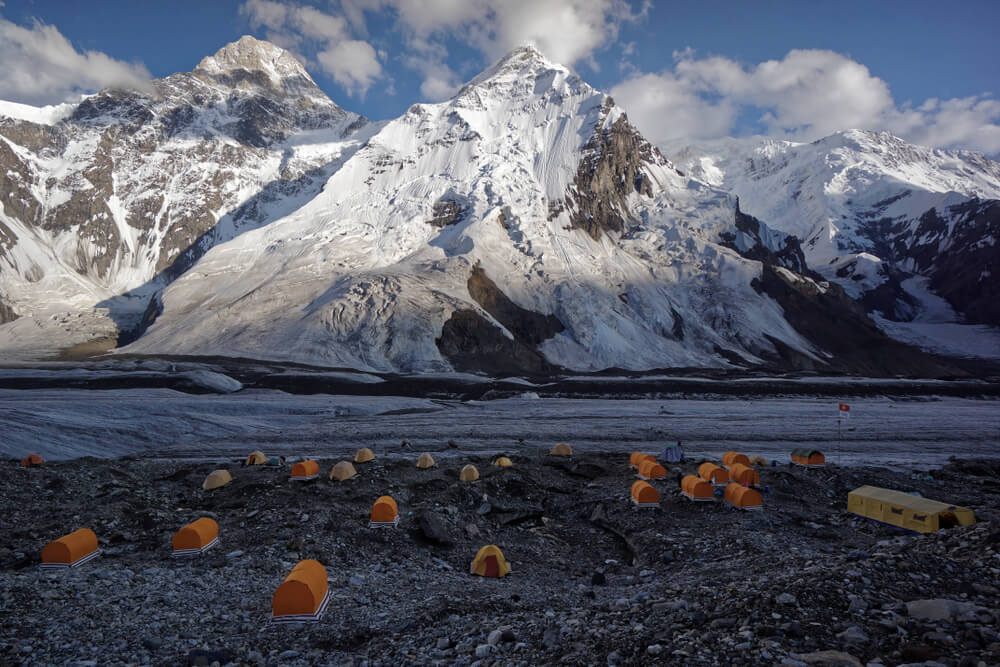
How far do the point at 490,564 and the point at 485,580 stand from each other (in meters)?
0.44

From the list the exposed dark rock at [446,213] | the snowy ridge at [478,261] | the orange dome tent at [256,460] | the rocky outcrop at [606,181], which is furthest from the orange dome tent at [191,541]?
the rocky outcrop at [606,181]

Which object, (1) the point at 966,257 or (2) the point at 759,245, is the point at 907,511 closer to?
(2) the point at 759,245

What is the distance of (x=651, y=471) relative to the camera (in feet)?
78.9

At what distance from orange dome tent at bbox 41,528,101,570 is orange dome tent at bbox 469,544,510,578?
8729 mm

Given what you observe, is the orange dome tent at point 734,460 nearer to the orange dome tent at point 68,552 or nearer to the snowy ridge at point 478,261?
the orange dome tent at point 68,552

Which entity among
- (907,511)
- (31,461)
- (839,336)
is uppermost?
(839,336)

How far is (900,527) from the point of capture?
1678cm

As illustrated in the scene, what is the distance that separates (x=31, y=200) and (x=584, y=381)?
5157 inches

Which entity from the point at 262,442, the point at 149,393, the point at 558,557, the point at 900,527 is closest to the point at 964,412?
the point at 900,527

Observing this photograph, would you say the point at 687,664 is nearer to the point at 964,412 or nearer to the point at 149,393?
the point at 149,393

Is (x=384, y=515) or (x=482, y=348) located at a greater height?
(x=482, y=348)

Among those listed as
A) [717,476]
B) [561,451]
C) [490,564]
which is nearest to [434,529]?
[490,564]

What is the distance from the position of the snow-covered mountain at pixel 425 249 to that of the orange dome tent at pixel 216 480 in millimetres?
47921

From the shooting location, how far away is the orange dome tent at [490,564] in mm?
13695
